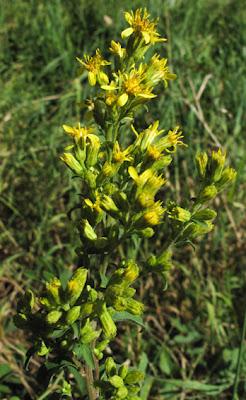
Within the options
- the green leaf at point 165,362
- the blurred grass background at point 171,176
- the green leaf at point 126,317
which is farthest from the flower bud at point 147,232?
the green leaf at point 165,362

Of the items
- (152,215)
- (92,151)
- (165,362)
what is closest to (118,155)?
(92,151)


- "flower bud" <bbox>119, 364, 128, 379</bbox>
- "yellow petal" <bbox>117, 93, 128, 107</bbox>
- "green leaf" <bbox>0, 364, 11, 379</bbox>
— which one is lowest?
"green leaf" <bbox>0, 364, 11, 379</bbox>

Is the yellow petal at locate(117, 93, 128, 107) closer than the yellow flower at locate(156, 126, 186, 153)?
Yes

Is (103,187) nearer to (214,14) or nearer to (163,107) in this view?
(163,107)

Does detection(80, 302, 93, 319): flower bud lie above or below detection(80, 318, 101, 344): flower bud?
above

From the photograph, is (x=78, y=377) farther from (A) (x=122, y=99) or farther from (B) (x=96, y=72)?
(B) (x=96, y=72)

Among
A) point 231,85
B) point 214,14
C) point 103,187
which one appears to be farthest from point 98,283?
point 214,14

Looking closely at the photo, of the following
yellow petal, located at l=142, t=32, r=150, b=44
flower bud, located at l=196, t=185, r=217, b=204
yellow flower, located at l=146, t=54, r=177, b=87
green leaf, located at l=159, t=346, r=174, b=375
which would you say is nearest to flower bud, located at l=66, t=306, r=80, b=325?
flower bud, located at l=196, t=185, r=217, b=204

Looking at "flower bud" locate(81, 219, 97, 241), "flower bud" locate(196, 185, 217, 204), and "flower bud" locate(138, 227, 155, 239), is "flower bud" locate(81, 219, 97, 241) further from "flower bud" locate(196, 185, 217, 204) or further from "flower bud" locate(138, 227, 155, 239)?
"flower bud" locate(196, 185, 217, 204)
